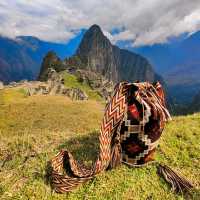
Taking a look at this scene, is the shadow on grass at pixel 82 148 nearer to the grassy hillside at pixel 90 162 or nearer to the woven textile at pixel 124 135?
the grassy hillside at pixel 90 162

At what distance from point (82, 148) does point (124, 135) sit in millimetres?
1786

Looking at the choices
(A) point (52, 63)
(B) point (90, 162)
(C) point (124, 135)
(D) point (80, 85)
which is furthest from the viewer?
(A) point (52, 63)

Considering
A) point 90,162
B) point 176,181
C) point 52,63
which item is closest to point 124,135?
point 90,162

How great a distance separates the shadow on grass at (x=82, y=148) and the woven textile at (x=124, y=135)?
38 centimetres

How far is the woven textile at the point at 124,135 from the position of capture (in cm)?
773

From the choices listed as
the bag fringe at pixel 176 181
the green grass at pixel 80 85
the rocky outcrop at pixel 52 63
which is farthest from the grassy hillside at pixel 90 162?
the rocky outcrop at pixel 52 63

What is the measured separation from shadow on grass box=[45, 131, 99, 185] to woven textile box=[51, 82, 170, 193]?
38 centimetres

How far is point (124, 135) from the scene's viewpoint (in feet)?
26.3

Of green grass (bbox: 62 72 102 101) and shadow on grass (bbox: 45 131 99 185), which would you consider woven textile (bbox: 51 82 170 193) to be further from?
green grass (bbox: 62 72 102 101)

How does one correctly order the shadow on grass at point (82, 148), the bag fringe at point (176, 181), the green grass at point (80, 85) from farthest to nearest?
1. the green grass at point (80, 85)
2. the shadow on grass at point (82, 148)
3. the bag fringe at point (176, 181)

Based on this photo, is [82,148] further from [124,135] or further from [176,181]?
[176,181]

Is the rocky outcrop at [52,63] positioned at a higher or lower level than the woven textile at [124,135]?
higher

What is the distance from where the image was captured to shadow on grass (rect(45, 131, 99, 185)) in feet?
27.4

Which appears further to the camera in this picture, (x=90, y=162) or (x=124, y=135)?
(x=90, y=162)
